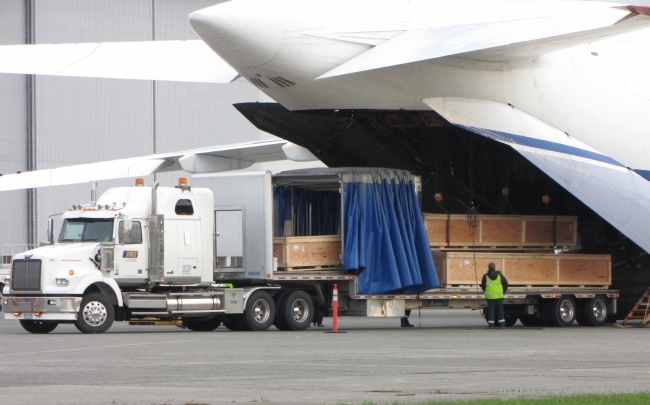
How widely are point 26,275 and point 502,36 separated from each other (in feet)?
32.2

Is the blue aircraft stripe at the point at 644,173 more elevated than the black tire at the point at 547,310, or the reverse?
the blue aircraft stripe at the point at 644,173

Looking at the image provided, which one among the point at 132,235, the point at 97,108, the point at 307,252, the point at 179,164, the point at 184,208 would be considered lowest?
the point at 307,252

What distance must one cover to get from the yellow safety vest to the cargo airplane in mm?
2383

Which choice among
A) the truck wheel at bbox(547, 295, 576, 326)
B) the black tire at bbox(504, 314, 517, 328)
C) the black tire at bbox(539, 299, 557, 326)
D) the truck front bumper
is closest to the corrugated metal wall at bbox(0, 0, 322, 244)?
the truck front bumper

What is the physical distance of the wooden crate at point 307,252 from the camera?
71.0 feet

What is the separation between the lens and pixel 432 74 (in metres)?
21.1

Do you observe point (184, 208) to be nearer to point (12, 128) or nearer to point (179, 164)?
point (179, 164)

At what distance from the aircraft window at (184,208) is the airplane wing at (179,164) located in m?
4.22

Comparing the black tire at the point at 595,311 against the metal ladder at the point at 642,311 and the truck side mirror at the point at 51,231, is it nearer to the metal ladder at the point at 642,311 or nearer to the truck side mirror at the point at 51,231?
the metal ladder at the point at 642,311

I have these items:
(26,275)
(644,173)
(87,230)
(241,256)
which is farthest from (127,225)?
(644,173)

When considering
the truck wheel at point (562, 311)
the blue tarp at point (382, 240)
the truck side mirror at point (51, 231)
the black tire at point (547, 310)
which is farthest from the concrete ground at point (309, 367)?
the black tire at point (547, 310)

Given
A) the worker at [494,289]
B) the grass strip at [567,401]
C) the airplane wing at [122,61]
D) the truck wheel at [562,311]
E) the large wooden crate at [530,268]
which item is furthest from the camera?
the truck wheel at [562,311]

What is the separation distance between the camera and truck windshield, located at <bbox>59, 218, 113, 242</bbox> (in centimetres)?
2109

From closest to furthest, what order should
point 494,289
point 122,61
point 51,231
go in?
point 122,61, point 51,231, point 494,289
